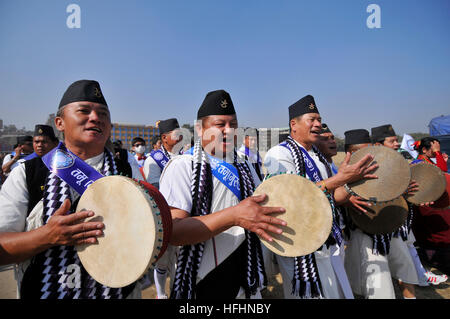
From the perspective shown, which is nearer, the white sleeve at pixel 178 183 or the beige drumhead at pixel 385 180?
the white sleeve at pixel 178 183

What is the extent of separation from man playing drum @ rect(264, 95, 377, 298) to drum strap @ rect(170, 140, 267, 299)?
0.63 meters

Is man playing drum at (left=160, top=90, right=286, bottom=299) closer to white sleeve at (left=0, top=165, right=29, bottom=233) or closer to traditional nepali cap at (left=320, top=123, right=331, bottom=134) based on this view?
white sleeve at (left=0, top=165, right=29, bottom=233)

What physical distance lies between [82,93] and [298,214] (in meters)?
1.60

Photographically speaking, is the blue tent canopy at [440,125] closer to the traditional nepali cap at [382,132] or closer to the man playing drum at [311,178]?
the traditional nepali cap at [382,132]

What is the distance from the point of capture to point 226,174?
6.11 ft

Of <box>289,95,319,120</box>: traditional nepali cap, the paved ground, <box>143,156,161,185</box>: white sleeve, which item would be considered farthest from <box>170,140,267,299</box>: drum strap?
<box>143,156,161,185</box>: white sleeve

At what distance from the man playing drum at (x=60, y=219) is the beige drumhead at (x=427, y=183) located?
145 inches

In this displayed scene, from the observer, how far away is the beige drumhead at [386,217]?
3057 millimetres

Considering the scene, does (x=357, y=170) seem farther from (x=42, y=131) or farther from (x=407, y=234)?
(x=42, y=131)

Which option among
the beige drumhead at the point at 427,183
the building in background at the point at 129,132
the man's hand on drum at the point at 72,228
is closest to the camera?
the man's hand on drum at the point at 72,228

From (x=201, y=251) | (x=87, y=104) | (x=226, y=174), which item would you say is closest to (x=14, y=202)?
(x=87, y=104)

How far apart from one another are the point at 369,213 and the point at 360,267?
2.65ft

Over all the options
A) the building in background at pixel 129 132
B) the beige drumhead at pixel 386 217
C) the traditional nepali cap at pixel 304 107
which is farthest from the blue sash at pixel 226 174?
the building in background at pixel 129 132

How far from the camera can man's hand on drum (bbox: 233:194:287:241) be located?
140 cm
